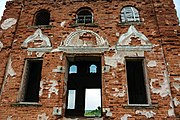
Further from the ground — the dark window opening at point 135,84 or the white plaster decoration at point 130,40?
the white plaster decoration at point 130,40

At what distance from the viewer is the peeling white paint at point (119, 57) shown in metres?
7.47

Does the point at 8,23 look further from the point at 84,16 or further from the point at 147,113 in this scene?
the point at 147,113

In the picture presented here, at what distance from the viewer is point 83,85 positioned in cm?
1207

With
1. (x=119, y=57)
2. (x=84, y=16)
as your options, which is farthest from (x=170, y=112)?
(x=84, y=16)

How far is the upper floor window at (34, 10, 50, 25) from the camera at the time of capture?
30.3 ft

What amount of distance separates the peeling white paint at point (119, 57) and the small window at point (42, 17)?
3.50 meters

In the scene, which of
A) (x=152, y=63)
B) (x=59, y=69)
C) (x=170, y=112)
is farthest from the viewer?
(x=59, y=69)

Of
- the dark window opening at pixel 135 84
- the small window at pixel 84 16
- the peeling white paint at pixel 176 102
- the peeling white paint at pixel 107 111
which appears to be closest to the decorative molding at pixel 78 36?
the small window at pixel 84 16

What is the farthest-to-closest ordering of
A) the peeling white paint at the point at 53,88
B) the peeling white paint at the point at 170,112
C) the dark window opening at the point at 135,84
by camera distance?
the dark window opening at the point at 135,84 → the peeling white paint at the point at 53,88 → the peeling white paint at the point at 170,112

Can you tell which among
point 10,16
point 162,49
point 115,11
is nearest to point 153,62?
point 162,49

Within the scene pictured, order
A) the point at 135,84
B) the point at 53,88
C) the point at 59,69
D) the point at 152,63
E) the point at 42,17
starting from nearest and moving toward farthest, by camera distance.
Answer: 1. the point at 53,88
2. the point at 152,63
3. the point at 59,69
4. the point at 42,17
5. the point at 135,84

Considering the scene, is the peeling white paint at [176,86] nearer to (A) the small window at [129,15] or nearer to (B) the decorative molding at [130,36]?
(B) the decorative molding at [130,36]

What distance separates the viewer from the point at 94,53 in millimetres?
7754

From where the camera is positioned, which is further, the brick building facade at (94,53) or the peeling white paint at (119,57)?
the peeling white paint at (119,57)
